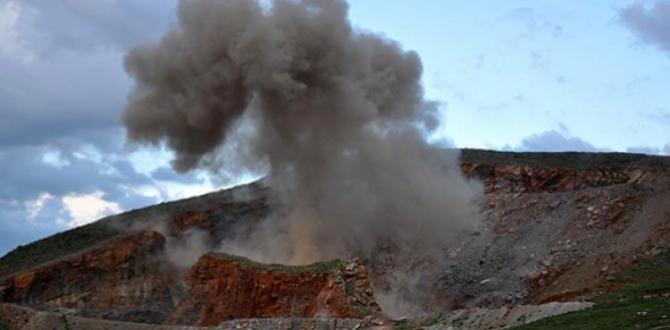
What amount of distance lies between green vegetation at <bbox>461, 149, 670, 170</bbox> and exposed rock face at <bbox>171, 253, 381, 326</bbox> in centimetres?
1933

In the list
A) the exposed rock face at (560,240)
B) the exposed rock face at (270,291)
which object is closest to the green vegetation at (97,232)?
the exposed rock face at (270,291)

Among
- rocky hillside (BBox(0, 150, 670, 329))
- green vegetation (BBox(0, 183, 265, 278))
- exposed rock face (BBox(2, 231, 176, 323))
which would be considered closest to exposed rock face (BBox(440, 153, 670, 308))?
rocky hillside (BBox(0, 150, 670, 329))

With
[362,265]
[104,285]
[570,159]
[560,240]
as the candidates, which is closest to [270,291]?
[362,265]

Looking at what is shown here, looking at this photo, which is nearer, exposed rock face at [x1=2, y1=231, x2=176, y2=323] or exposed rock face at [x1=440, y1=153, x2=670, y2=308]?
exposed rock face at [x1=440, y1=153, x2=670, y2=308]

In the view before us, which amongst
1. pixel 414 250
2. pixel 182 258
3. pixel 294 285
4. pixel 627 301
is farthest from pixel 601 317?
pixel 182 258

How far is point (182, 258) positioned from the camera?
54.7 metres

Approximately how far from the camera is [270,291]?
4206 cm

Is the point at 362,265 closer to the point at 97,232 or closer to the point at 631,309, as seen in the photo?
the point at 631,309

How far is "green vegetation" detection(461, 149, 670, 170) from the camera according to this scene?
5473 cm

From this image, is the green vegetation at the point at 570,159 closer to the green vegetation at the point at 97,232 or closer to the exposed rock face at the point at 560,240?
the exposed rock face at the point at 560,240

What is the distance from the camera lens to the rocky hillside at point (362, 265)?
1539 inches

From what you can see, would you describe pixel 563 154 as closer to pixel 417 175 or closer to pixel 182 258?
pixel 417 175

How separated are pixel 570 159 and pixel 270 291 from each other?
2368 cm

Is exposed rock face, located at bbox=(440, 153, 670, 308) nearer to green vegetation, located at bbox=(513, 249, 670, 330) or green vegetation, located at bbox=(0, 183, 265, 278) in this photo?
green vegetation, located at bbox=(513, 249, 670, 330)
